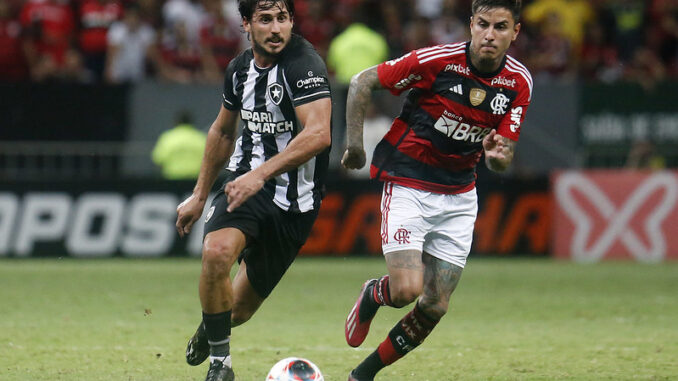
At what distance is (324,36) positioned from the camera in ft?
57.3

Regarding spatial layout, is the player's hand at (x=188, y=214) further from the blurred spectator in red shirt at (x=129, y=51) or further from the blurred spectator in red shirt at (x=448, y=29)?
the blurred spectator in red shirt at (x=448, y=29)

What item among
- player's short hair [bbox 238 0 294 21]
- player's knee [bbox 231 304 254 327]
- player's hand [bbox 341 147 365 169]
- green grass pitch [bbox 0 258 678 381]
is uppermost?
player's short hair [bbox 238 0 294 21]

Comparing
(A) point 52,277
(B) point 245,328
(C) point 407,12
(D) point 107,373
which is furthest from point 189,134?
(D) point 107,373

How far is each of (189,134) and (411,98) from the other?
890cm

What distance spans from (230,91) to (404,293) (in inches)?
61.7

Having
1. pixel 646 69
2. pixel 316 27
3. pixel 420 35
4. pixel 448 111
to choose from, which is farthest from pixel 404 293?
pixel 646 69

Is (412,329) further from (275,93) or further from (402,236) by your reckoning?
(275,93)

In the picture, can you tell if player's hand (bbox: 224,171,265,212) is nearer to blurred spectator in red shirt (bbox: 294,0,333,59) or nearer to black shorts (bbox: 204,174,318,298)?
black shorts (bbox: 204,174,318,298)

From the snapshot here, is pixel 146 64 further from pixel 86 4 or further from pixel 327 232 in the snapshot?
pixel 327 232

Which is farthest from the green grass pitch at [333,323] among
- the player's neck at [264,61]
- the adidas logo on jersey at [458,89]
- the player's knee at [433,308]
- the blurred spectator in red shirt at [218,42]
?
the blurred spectator in red shirt at [218,42]

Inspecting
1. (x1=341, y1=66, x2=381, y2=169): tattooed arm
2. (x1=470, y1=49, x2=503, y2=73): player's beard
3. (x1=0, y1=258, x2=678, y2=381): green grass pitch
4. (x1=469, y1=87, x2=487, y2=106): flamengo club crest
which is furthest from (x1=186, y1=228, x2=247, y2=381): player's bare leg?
(x1=470, y1=49, x2=503, y2=73): player's beard

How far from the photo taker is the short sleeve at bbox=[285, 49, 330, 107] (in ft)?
20.1

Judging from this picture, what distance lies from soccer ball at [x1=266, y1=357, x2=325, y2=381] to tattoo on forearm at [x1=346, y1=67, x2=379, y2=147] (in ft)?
4.39

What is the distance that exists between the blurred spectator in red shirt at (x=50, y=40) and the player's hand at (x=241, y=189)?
36.8ft
